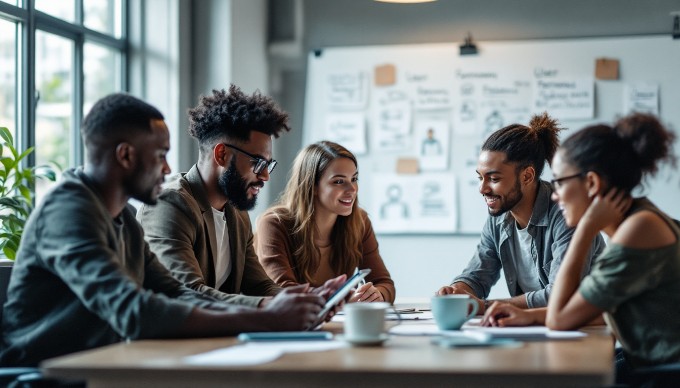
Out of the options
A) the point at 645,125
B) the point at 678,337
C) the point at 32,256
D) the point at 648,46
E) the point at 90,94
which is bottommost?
the point at 678,337

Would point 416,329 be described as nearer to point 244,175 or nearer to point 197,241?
point 197,241

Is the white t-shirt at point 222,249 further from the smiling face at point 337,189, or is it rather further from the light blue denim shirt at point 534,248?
the light blue denim shirt at point 534,248

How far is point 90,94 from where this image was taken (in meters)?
4.38

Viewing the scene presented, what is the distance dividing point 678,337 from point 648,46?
323cm

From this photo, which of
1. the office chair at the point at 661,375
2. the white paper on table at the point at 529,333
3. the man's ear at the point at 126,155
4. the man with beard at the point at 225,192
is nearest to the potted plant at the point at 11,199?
the man with beard at the point at 225,192

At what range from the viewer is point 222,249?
2.77 metres

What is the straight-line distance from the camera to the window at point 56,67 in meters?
3.72

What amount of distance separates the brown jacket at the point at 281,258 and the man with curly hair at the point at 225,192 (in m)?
0.24

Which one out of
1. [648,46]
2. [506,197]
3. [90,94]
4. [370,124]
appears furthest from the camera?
[370,124]

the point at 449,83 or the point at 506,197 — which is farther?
the point at 449,83

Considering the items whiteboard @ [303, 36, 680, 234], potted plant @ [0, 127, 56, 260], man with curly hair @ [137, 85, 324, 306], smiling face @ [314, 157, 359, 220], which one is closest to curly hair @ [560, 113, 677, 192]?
man with curly hair @ [137, 85, 324, 306]

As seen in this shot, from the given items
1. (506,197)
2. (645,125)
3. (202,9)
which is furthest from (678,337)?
(202,9)

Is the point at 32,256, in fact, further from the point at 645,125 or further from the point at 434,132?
the point at 434,132

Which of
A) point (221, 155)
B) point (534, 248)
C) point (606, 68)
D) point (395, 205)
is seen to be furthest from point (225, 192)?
point (606, 68)
